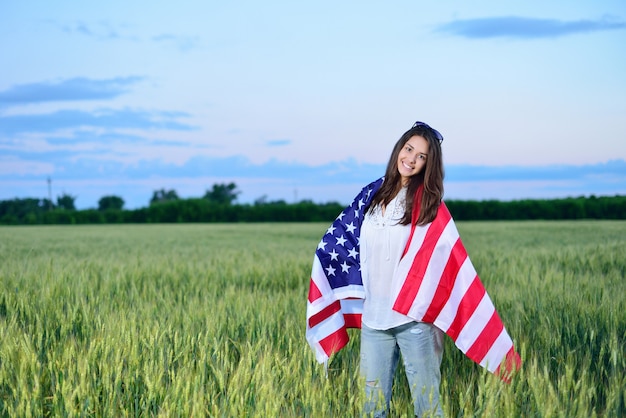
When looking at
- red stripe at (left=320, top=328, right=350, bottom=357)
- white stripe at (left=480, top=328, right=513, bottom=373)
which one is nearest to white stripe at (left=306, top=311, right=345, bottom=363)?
red stripe at (left=320, top=328, right=350, bottom=357)

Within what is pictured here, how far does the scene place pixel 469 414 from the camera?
312 centimetres

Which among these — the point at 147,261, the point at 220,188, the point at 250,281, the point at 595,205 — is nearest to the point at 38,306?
the point at 250,281

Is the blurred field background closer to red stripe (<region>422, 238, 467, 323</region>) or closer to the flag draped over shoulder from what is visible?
the flag draped over shoulder

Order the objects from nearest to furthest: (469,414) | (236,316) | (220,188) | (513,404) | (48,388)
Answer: (513,404) < (469,414) < (48,388) < (236,316) < (220,188)

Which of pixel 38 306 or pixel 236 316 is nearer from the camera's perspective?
pixel 236 316

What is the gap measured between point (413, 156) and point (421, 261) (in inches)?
23.6

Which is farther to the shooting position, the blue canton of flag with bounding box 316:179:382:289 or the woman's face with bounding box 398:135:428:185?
the blue canton of flag with bounding box 316:179:382:289

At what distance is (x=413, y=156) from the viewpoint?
3.30m

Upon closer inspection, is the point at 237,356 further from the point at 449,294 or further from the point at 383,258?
the point at 449,294

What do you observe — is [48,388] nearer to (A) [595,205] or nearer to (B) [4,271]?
(B) [4,271]

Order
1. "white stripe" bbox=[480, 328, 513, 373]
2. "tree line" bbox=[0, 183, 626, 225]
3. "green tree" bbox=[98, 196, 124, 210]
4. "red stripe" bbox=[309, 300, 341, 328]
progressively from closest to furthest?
"white stripe" bbox=[480, 328, 513, 373]
"red stripe" bbox=[309, 300, 341, 328]
"tree line" bbox=[0, 183, 626, 225]
"green tree" bbox=[98, 196, 124, 210]

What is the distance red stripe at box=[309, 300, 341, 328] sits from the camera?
374cm

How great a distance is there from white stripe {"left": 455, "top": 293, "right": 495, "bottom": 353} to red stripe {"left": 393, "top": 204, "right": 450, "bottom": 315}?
1.31 ft

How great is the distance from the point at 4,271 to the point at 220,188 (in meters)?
52.4
